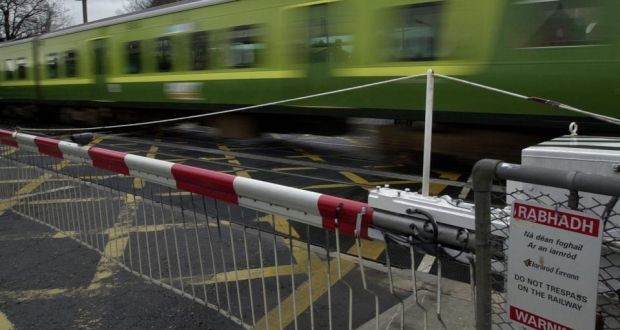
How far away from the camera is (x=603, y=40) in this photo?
5973 millimetres

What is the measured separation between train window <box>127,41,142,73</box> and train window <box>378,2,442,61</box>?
6.81 meters

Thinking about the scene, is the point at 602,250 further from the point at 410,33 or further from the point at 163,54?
the point at 163,54

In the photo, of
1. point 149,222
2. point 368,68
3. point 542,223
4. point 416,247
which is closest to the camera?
point 542,223

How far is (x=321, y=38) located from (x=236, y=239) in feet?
16.2

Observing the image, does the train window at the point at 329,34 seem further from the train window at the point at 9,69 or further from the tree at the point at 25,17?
the tree at the point at 25,17

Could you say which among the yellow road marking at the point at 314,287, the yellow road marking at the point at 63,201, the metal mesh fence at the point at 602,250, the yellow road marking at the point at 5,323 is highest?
the metal mesh fence at the point at 602,250

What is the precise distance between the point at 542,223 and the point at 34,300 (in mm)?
3271

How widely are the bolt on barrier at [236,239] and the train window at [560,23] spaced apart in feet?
12.6

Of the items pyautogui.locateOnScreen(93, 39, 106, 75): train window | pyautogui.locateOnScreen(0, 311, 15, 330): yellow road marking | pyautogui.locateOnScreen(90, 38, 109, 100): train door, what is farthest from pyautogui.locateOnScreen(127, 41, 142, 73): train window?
pyautogui.locateOnScreen(0, 311, 15, 330): yellow road marking

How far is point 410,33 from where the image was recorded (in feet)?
24.8

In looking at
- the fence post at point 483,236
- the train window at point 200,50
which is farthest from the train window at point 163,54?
the fence post at point 483,236

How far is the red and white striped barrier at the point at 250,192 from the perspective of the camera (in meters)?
2.25

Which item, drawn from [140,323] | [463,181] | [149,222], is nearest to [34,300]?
[140,323]

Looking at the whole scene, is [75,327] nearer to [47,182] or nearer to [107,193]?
[107,193]
